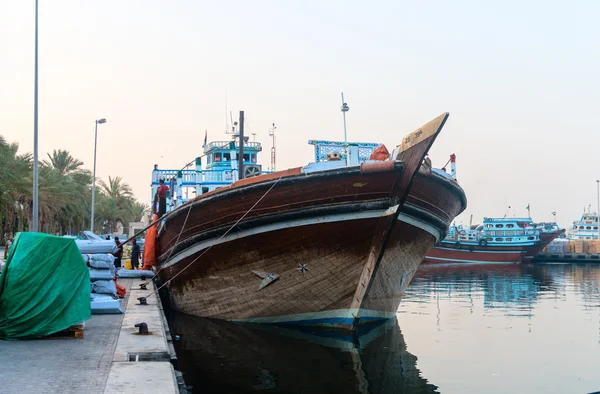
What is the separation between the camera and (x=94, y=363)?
657cm

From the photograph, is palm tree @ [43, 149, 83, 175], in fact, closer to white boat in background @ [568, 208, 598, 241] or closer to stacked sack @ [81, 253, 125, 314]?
stacked sack @ [81, 253, 125, 314]

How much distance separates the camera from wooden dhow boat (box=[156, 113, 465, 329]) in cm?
1077

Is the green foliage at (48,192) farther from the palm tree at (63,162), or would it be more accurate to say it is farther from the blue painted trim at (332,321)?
the blue painted trim at (332,321)

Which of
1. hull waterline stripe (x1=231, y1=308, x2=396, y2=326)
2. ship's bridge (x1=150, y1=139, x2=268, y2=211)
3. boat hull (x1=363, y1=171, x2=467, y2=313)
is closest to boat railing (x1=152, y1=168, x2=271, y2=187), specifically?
ship's bridge (x1=150, y1=139, x2=268, y2=211)

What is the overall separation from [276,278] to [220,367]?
2.72m

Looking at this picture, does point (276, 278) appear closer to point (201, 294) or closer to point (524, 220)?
point (201, 294)

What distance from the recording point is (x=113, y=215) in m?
53.5

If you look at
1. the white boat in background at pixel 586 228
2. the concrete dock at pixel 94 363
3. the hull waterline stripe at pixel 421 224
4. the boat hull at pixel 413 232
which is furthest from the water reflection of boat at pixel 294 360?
the white boat in background at pixel 586 228

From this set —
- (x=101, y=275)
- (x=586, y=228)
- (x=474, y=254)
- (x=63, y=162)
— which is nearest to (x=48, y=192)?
(x=63, y=162)

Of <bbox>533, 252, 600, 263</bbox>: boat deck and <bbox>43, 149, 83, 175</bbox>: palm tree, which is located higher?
<bbox>43, 149, 83, 175</bbox>: palm tree

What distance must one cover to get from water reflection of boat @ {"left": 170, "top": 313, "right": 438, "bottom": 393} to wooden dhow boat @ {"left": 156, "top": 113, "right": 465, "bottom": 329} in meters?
0.47

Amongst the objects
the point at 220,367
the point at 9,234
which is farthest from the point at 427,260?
the point at 220,367

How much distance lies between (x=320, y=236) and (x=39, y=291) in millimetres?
4846

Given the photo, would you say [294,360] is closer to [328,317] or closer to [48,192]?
[328,317]
